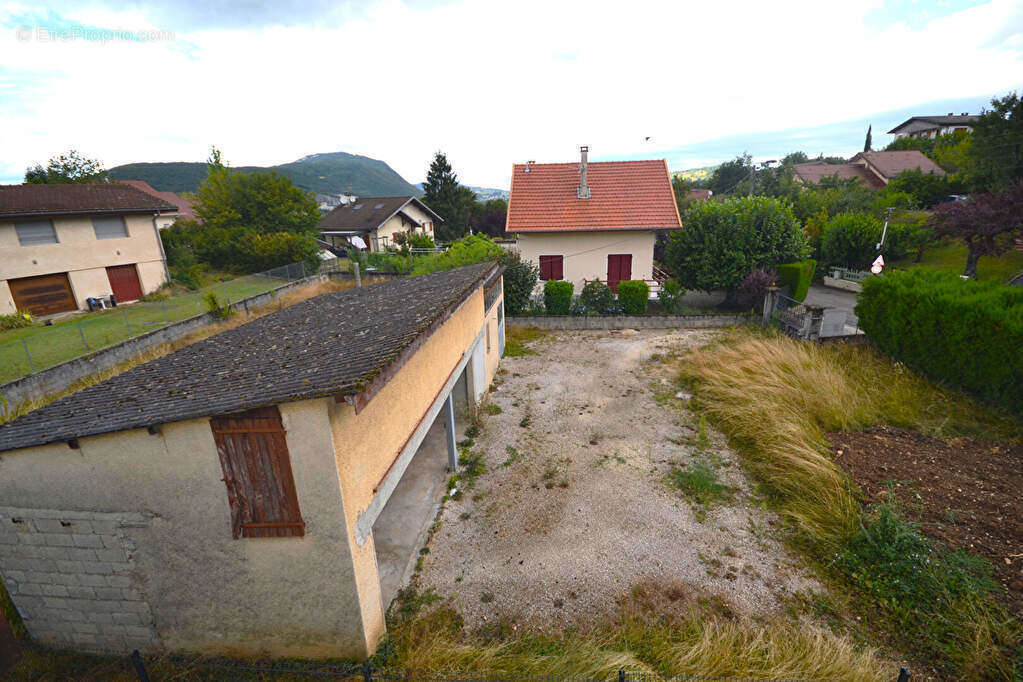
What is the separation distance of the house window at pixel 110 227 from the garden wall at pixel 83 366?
28.4 ft

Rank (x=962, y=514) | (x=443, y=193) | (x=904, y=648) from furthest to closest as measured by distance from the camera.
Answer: (x=443, y=193) → (x=962, y=514) → (x=904, y=648)

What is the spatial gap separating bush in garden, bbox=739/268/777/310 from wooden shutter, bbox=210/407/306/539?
1937 cm

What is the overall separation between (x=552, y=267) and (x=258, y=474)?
20043 millimetres

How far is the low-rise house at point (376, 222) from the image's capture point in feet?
127

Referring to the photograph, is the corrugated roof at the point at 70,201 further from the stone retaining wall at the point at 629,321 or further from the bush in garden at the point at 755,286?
the bush in garden at the point at 755,286

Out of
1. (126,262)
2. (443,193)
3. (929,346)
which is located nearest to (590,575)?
(929,346)

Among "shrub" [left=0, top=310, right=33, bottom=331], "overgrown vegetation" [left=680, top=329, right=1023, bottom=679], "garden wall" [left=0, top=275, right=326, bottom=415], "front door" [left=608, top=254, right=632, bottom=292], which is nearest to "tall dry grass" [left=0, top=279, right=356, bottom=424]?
"garden wall" [left=0, top=275, right=326, bottom=415]

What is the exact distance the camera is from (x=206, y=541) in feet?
15.9

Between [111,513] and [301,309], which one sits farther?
[301,309]

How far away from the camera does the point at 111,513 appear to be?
4.89 metres

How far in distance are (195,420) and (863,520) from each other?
9.31 m

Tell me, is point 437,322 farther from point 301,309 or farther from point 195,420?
point 301,309

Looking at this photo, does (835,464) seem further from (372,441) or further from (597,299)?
(597,299)

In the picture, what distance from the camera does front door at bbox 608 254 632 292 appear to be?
22844 mm
